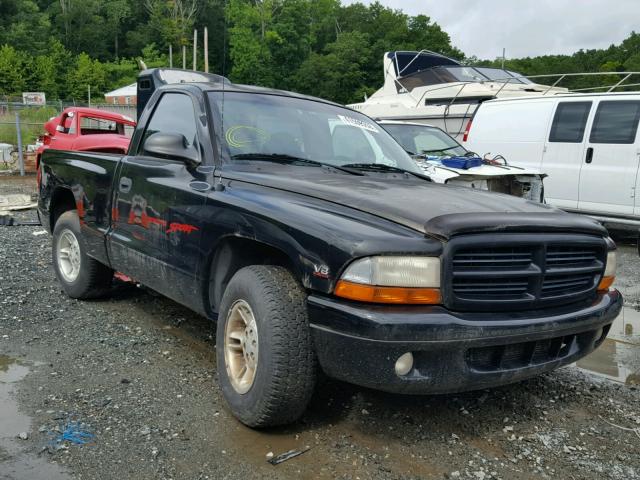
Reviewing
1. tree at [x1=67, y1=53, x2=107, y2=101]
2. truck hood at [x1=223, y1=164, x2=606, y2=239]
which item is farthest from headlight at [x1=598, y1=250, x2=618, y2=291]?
tree at [x1=67, y1=53, x2=107, y2=101]

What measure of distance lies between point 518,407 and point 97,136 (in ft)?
33.1

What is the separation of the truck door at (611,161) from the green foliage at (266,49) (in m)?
34.5

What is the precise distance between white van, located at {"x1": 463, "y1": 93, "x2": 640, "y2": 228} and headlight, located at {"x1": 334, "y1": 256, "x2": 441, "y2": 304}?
22.9 feet

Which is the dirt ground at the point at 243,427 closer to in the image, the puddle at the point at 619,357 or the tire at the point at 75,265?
the puddle at the point at 619,357

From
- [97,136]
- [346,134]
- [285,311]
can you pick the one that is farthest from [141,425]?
[97,136]

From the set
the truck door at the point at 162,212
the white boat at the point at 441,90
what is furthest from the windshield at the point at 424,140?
the truck door at the point at 162,212

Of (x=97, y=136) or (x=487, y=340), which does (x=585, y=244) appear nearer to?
(x=487, y=340)

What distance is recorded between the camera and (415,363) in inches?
99.5

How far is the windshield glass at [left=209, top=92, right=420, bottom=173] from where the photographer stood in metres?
3.64

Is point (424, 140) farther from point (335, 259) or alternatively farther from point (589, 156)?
point (335, 259)

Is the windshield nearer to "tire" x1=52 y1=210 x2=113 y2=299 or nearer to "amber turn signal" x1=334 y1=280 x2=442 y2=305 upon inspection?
"tire" x1=52 y1=210 x2=113 y2=299

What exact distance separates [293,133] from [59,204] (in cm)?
287

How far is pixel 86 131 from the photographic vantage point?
12.0m

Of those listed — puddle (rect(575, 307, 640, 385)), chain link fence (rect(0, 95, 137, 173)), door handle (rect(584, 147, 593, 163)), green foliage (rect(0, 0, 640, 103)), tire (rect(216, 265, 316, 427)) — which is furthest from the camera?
green foliage (rect(0, 0, 640, 103))
